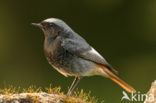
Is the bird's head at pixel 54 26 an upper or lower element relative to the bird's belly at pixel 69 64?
upper

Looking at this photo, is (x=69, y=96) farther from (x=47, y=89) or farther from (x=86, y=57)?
(x=86, y=57)

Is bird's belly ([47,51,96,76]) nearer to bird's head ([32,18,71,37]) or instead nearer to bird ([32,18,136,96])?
bird ([32,18,136,96])

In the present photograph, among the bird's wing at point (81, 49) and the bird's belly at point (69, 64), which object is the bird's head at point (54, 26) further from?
the bird's belly at point (69, 64)

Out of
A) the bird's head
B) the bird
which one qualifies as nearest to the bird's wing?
the bird

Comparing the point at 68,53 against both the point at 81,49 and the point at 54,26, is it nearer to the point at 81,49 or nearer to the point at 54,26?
the point at 81,49

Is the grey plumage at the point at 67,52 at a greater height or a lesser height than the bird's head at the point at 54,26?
lesser

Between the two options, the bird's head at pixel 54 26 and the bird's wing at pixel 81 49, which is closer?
the bird's wing at pixel 81 49

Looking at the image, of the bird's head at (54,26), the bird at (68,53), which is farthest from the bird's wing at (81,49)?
the bird's head at (54,26)

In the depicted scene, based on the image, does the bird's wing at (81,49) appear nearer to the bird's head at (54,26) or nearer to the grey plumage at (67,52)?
the grey plumage at (67,52)
